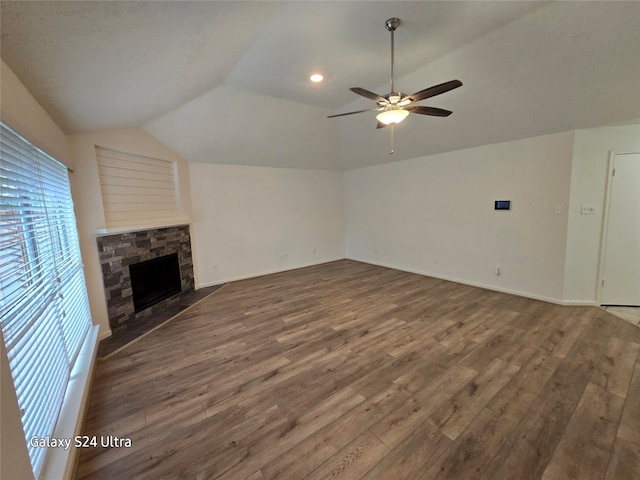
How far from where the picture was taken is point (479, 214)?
4.41m

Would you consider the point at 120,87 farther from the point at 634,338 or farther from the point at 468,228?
the point at 634,338

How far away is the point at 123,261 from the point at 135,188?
105cm

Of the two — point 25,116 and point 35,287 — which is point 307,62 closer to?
point 25,116

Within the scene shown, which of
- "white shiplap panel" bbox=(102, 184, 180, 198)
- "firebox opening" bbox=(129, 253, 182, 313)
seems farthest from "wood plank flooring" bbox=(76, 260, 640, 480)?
"white shiplap panel" bbox=(102, 184, 180, 198)

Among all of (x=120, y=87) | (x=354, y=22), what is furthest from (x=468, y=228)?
(x=120, y=87)

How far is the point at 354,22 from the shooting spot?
224 cm

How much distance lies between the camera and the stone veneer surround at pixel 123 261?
320cm

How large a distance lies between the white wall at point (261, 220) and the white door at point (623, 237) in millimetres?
4772

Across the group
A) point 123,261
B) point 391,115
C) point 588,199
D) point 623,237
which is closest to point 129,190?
point 123,261

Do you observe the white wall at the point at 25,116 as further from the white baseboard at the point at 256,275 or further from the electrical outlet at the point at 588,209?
the electrical outlet at the point at 588,209

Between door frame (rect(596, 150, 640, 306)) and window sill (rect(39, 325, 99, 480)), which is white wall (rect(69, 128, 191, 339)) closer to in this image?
window sill (rect(39, 325, 99, 480))

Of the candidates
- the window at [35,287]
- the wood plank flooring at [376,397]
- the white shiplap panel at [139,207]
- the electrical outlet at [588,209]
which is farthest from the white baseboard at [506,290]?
the window at [35,287]

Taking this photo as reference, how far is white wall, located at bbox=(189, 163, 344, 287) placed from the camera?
4863 mm

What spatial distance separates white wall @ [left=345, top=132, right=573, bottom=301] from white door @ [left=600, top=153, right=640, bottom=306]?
541 mm
